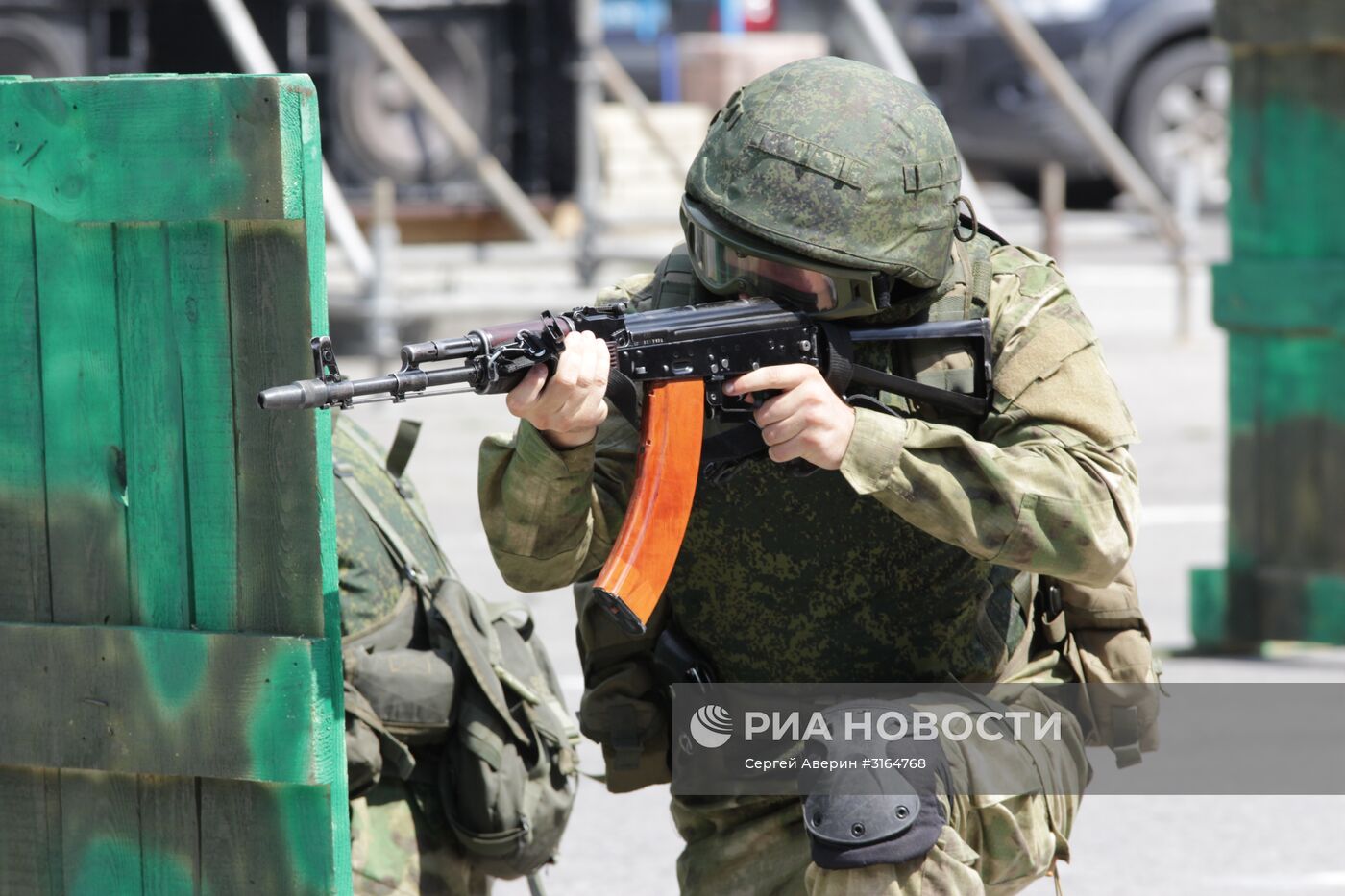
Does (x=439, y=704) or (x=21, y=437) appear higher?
(x=21, y=437)

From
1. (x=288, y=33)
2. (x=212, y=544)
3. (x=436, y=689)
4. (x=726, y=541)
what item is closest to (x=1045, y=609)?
(x=726, y=541)

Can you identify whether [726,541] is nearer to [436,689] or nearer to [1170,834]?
[436,689]

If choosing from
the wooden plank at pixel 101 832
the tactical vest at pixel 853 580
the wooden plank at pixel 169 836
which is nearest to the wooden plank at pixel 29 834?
the wooden plank at pixel 101 832

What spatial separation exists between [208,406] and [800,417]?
0.77m

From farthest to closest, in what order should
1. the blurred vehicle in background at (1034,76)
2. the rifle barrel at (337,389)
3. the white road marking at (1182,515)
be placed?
the blurred vehicle in background at (1034,76)
the white road marking at (1182,515)
the rifle barrel at (337,389)

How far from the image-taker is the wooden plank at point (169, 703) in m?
2.62

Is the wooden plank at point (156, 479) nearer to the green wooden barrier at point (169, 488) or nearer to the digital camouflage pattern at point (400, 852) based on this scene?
the green wooden barrier at point (169, 488)

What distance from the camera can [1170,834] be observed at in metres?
4.55

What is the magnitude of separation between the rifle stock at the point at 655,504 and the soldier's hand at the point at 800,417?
10cm

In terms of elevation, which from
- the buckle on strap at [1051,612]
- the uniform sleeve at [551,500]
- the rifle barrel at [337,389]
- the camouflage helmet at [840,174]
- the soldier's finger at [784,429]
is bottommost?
the buckle on strap at [1051,612]

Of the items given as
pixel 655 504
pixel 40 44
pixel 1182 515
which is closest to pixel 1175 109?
pixel 1182 515

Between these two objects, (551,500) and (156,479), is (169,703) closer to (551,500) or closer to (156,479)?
(156,479)

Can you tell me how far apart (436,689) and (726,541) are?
1.67ft

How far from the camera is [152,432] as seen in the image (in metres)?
2.63
